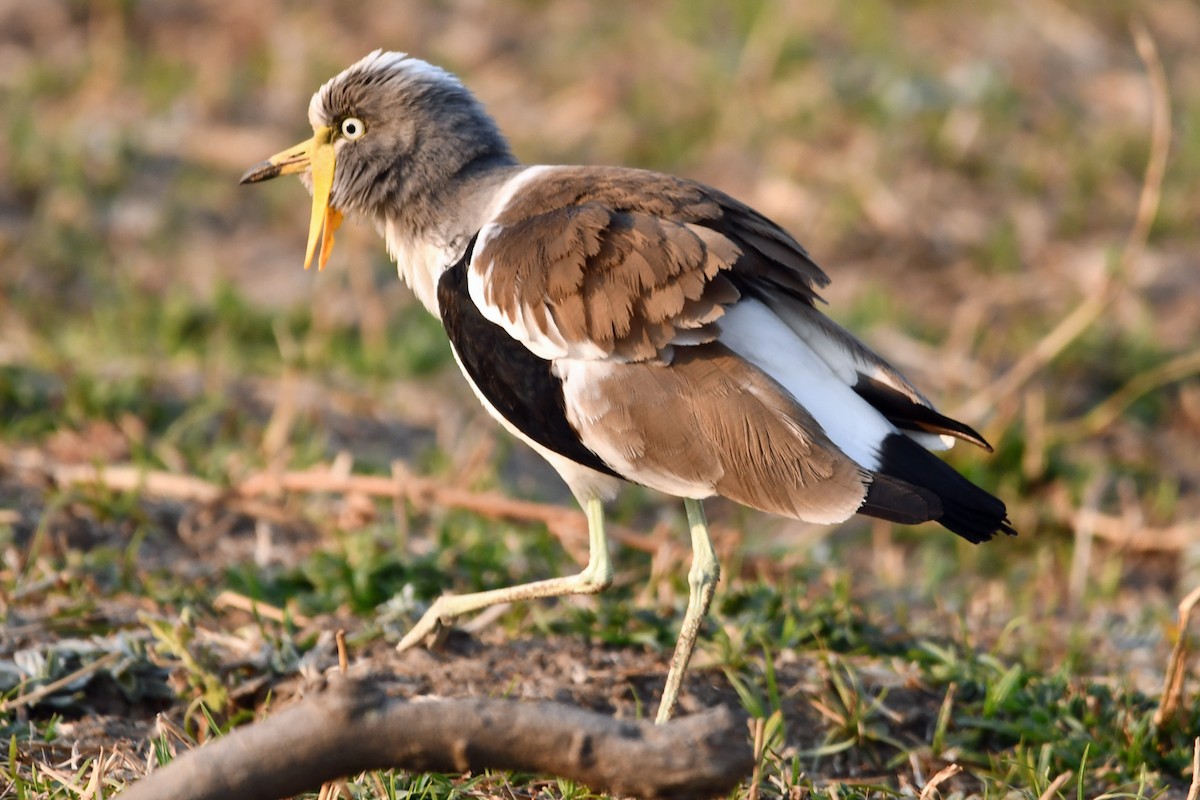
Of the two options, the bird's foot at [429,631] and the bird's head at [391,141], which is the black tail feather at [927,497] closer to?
the bird's foot at [429,631]

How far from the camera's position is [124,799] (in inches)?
86.2

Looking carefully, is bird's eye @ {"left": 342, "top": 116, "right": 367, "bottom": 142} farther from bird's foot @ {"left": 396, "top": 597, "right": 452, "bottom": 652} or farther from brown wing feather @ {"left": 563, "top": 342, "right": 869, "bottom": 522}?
bird's foot @ {"left": 396, "top": 597, "right": 452, "bottom": 652}

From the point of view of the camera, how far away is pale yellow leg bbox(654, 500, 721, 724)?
3.22m

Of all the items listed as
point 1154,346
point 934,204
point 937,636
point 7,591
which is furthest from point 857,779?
point 934,204

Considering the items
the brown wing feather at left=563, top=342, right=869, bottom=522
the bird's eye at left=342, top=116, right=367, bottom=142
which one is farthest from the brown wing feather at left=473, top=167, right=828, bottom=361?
the bird's eye at left=342, top=116, right=367, bottom=142

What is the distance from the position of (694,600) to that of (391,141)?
4.56 feet

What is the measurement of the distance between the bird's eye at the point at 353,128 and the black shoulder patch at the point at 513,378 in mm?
576

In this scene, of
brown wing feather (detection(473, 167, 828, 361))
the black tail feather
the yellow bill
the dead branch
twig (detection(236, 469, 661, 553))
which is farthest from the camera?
twig (detection(236, 469, 661, 553))

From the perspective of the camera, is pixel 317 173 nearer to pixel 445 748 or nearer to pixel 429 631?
pixel 429 631

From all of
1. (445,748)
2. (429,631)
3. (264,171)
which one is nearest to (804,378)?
(429,631)

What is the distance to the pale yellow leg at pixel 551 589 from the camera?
340cm

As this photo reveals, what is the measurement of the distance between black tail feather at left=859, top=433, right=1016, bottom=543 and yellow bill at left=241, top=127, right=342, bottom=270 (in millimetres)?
1559

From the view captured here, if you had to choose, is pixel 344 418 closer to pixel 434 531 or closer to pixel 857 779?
pixel 434 531

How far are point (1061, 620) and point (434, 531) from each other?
210 centimetres
